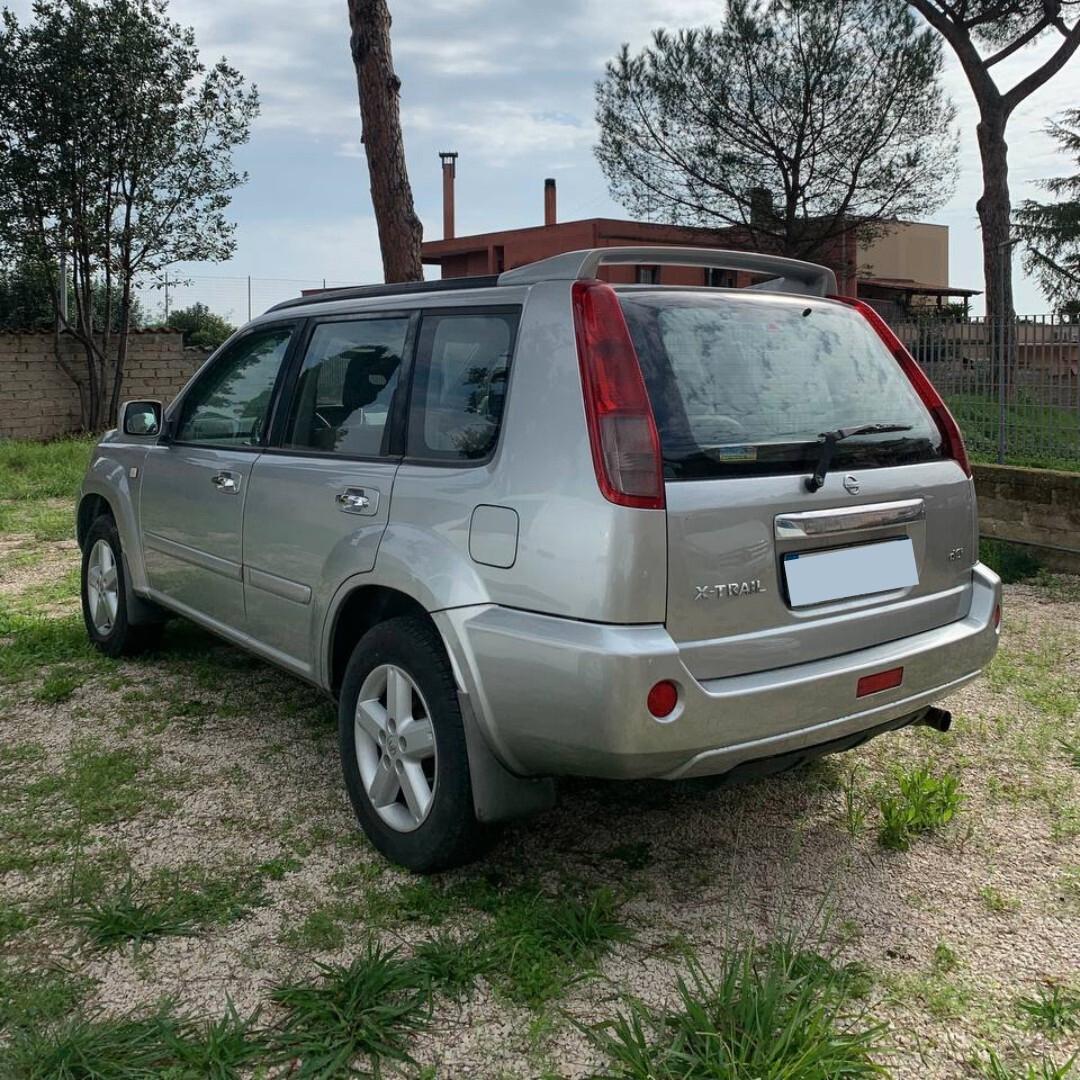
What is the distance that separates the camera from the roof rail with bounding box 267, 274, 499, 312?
3.25 m

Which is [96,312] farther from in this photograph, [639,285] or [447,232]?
[639,285]

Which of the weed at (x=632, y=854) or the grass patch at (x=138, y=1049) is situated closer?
the grass patch at (x=138, y=1049)

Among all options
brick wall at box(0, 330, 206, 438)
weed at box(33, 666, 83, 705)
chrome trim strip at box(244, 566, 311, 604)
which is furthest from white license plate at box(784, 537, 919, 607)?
brick wall at box(0, 330, 206, 438)

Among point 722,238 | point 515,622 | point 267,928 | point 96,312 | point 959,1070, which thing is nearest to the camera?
point 959,1070

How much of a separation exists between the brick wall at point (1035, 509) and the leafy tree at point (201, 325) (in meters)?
18.5

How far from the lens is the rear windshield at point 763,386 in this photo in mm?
2752

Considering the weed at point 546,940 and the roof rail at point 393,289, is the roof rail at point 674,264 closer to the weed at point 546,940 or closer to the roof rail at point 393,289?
the roof rail at point 393,289

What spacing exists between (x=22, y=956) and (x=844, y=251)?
25.3 metres

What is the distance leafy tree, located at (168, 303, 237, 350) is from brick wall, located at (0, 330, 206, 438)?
342 centimetres

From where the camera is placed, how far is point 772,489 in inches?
110

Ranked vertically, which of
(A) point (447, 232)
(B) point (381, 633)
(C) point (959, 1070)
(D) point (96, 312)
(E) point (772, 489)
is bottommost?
(C) point (959, 1070)

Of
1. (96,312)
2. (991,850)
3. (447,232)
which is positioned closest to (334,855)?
(991,850)

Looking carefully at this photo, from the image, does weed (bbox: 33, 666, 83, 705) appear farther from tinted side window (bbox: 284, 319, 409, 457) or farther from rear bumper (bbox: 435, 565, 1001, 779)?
rear bumper (bbox: 435, 565, 1001, 779)

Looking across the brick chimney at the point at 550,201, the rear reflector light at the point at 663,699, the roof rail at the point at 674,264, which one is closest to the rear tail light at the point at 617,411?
the roof rail at the point at 674,264
